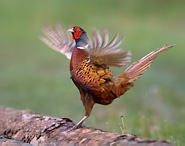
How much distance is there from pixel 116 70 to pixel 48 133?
20.0 feet

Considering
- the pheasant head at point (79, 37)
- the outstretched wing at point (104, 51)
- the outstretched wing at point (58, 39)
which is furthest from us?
the outstretched wing at point (58, 39)

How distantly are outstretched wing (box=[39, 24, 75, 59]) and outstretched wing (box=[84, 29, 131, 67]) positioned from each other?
0.82 metres

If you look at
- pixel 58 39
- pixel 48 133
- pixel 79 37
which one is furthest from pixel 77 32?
pixel 48 133

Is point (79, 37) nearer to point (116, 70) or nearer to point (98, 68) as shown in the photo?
point (98, 68)

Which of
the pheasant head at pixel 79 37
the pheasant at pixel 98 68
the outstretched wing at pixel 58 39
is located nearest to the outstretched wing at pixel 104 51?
the pheasant at pixel 98 68

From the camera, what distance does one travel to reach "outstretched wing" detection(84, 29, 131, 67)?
11.4ft

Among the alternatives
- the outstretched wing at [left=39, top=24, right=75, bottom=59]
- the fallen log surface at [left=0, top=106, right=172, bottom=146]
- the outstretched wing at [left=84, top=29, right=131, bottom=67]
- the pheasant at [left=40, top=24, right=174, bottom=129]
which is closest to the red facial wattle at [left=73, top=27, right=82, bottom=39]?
the pheasant at [left=40, top=24, right=174, bottom=129]

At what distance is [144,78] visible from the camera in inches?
352

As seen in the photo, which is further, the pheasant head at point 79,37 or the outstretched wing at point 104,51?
the pheasant head at point 79,37

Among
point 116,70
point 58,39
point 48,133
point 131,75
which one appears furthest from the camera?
point 116,70

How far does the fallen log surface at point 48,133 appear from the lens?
9.77ft

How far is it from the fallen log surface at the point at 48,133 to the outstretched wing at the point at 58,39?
2.94ft

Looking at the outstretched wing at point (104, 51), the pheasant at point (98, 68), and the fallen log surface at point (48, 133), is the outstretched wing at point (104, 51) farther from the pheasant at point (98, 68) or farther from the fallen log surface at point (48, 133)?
the fallen log surface at point (48, 133)

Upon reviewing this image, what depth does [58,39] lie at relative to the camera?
4523 millimetres
